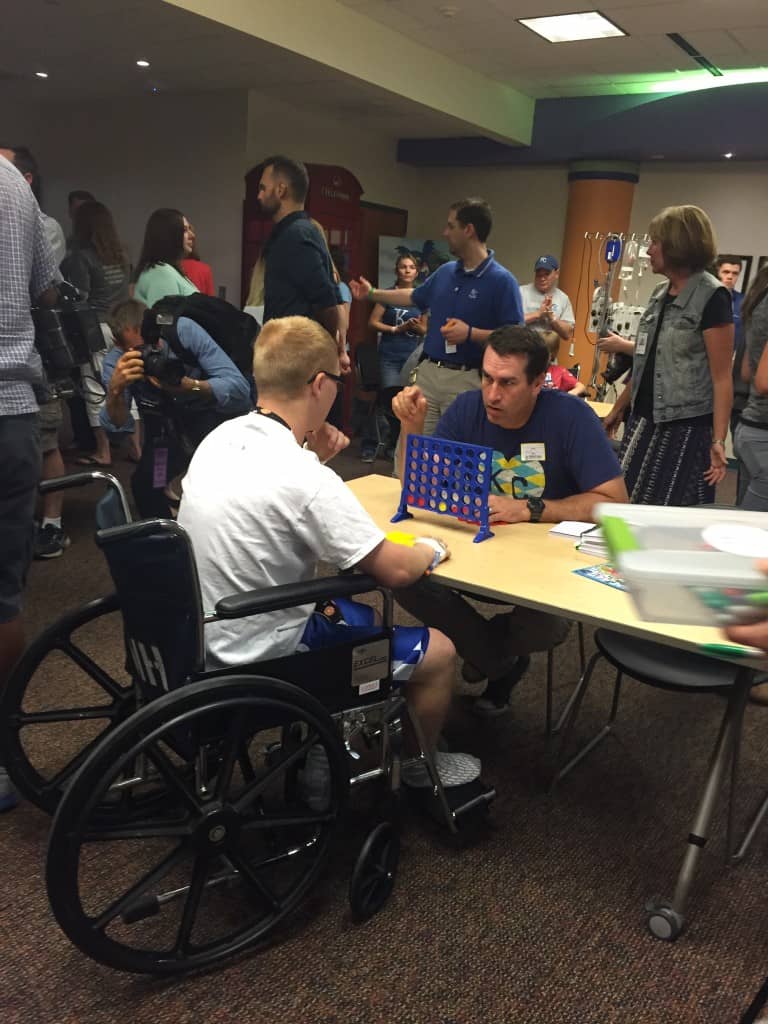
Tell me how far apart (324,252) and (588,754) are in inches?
82.1

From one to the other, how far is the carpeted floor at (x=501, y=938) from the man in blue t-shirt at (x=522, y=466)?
0.39m

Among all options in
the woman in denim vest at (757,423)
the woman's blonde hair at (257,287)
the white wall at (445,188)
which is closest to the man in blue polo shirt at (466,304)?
the woman's blonde hair at (257,287)

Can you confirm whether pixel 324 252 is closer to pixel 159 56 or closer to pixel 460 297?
pixel 460 297

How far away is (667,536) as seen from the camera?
83cm

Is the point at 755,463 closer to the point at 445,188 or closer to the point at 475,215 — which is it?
the point at 475,215

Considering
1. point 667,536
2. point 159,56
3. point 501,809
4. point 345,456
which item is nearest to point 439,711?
point 501,809

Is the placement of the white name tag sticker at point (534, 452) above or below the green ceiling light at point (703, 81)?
below

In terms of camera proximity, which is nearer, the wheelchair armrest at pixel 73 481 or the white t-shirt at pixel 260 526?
the white t-shirt at pixel 260 526

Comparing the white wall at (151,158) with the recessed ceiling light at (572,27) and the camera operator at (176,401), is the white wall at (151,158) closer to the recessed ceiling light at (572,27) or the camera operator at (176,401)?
the recessed ceiling light at (572,27)

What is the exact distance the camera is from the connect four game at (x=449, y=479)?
1.85 metres

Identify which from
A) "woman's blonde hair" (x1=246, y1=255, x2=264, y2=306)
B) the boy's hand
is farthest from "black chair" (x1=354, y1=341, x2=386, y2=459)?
the boy's hand

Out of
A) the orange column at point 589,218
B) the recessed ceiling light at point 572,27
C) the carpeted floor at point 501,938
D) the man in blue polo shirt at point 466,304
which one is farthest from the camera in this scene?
the orange column at point 589,218

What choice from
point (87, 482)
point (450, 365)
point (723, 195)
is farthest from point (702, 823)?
point (723, 195)

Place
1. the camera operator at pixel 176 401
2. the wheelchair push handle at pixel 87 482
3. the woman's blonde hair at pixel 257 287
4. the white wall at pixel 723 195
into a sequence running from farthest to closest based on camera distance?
the white wall at pixel 723 195 → the woman's blonde hair at pixel 257 287 → the camera operator at pixel 176 401 → the wheelchair push handle at pixel 87 482
